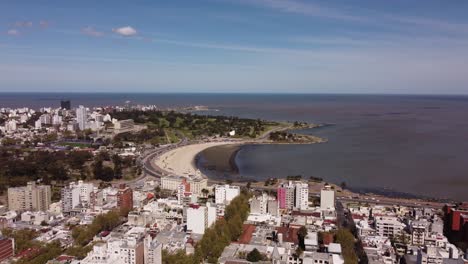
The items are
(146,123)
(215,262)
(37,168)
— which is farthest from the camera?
(146,123)

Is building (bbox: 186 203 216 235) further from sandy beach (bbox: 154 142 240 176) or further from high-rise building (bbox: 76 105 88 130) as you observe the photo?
high-rise building (bbox: 76 105 88 130)

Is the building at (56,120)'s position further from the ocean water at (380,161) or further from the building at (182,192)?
the building at (182,192)

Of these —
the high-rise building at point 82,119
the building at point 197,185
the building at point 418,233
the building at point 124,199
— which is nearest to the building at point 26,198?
the building at point 124,199

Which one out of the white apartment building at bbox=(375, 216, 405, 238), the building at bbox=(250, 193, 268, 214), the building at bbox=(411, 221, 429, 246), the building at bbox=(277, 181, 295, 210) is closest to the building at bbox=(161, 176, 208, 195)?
the building at bbox=(250, 193, 268, 214)

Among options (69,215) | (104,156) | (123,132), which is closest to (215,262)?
(69,215)

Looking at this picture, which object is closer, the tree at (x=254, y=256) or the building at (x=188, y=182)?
the tree at (x=254, y=256)

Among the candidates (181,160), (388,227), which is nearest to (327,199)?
(388,227)

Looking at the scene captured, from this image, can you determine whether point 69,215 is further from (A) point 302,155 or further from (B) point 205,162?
(A) point 302,155
